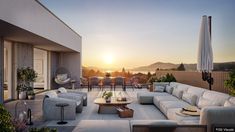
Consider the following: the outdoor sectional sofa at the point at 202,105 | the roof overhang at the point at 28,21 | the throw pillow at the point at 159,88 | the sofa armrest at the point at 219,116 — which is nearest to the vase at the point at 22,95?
the roof overhang at the point at 28,21

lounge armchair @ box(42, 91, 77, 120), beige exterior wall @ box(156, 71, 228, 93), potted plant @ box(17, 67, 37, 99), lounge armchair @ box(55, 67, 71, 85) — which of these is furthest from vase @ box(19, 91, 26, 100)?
beige exterior wall @ box(156, 71, 228, 93)

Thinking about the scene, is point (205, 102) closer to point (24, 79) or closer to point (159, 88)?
point (159, 88)

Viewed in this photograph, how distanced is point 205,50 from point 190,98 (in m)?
1.29

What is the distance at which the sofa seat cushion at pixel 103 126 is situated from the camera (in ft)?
10.2

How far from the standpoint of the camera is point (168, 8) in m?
10.2

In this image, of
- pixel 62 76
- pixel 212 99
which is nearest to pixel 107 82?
pixel 62 76

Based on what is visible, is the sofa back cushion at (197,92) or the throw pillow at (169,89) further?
the throw pillow at (169,89)

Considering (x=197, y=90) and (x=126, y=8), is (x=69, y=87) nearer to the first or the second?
(x=126, y=8)

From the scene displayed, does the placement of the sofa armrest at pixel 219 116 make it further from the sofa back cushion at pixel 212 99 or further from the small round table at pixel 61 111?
the small round table at pixel 61 111

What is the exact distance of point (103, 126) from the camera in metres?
3.26

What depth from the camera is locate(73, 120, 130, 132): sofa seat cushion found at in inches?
122

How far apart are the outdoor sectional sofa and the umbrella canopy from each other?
0.58 m

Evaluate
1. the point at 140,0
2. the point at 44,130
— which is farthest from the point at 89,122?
the point at 140,0

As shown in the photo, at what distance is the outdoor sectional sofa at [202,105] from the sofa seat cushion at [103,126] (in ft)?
3.66
